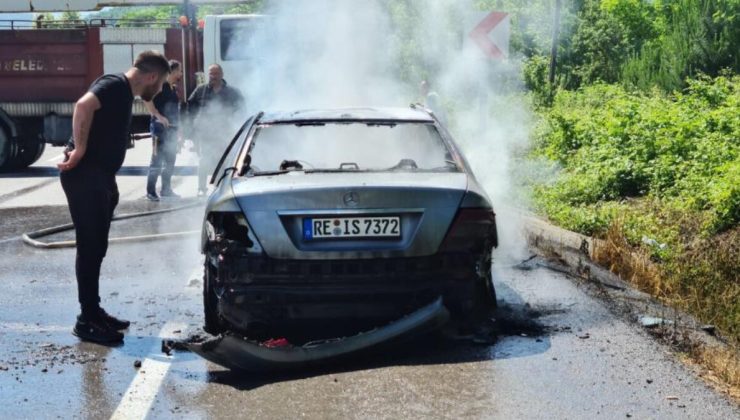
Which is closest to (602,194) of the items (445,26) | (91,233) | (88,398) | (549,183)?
(549,183)

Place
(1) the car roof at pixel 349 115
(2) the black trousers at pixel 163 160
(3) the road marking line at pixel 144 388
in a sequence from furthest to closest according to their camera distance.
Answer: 1. (2) the black trousers at pixel 163 160
2. (1) the car roof at pixel 349 115
3. (3) the road marking line at pixel 144 388

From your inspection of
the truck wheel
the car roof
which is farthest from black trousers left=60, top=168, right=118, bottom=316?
the truck wheel

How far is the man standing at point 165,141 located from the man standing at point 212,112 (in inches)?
15.4

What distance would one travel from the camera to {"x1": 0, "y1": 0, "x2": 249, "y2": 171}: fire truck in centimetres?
1959

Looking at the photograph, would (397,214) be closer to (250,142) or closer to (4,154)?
(250,142)

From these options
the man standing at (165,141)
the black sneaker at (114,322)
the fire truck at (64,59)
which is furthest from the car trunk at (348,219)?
the fire truck at (64,59)

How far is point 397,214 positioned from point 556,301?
1.96 metres

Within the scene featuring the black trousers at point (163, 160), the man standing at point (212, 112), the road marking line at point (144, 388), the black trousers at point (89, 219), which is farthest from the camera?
the man standing at point (212, 112)

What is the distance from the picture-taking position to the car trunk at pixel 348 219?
5.95m

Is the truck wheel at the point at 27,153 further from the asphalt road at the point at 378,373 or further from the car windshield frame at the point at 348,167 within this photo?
the car windshield frame at the point at 348,167

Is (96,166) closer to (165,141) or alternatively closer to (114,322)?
(114,322)

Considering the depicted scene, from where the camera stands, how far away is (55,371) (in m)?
5.83

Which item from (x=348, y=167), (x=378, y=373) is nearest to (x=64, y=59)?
(x=348, y=167)

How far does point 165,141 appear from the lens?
15.1 m
